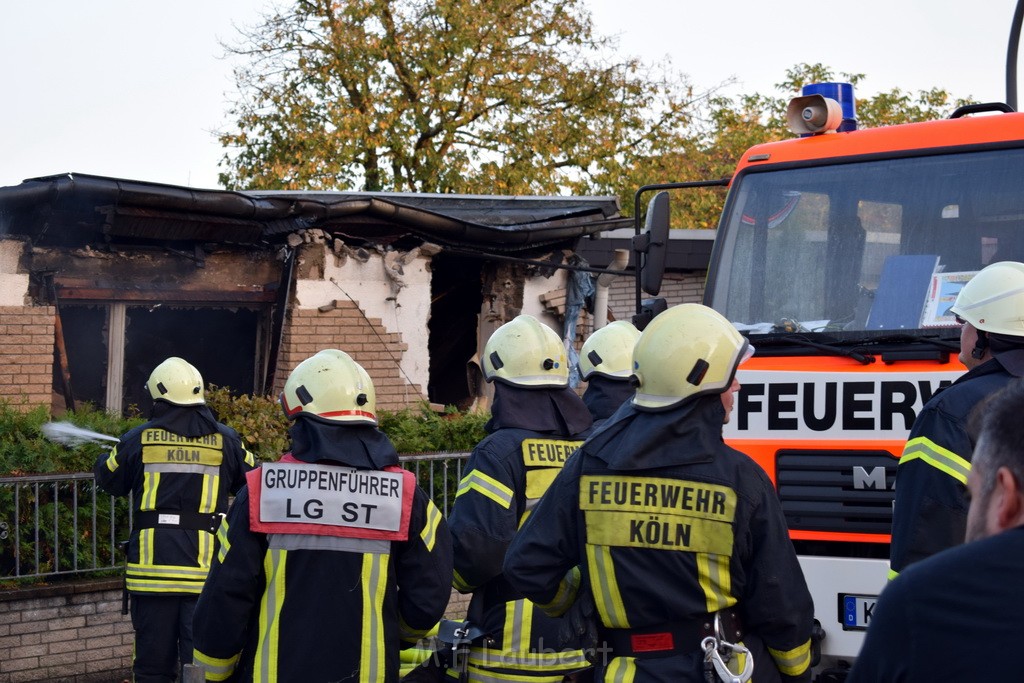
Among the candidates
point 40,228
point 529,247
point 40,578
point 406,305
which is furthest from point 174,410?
point 529,247

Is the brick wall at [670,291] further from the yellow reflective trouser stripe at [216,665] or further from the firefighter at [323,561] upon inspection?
the yellow reflective trouser stripe at [216,665]

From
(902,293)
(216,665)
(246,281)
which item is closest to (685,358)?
(216,665)

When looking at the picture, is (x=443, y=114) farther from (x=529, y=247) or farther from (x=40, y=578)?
(x=40, y=578)

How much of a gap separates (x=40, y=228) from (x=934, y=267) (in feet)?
23.5

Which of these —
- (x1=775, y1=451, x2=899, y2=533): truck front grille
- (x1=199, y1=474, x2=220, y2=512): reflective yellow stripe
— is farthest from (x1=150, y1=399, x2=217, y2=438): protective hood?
(x1=775, y1=451, x2=899, y2=533): truck front grille

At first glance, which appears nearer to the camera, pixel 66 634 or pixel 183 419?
pixel 183 419

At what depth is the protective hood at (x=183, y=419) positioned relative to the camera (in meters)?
6.66

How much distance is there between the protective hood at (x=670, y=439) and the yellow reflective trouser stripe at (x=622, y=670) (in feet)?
1.74

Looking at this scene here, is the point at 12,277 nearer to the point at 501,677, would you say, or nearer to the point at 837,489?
the point at 501,677

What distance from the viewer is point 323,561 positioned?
381 cm

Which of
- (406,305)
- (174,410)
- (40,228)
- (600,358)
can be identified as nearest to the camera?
(600,358)

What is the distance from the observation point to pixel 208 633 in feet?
12.4

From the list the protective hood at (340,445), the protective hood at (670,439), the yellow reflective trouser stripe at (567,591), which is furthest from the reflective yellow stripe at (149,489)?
the protective hood at (670,439)

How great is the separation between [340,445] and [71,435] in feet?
16.7
